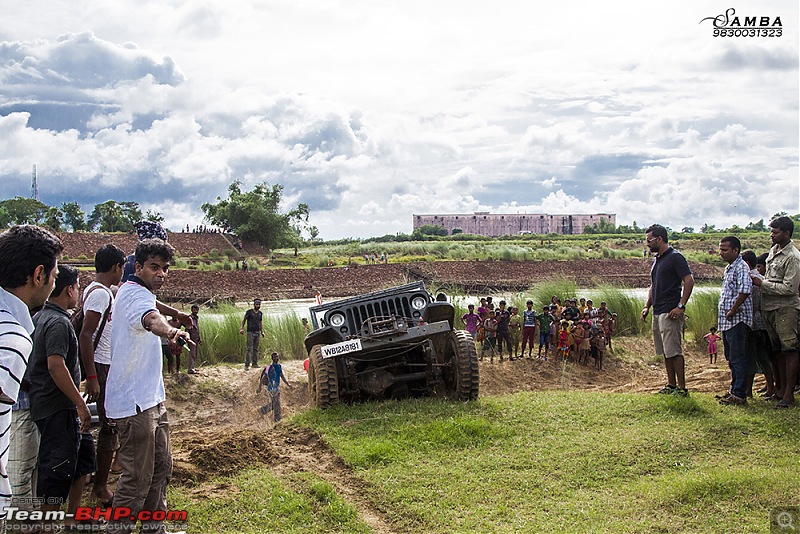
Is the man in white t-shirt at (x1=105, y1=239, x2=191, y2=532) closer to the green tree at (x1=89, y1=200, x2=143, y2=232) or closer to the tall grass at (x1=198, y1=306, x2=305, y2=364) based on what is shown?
the tall grass at (x1=198, y1=306, x2=305, y2=364)

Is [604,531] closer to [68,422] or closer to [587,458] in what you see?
[587,458]

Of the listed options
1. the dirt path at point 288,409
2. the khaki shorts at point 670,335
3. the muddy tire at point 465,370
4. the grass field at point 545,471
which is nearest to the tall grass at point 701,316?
the dirt path at point 288,409

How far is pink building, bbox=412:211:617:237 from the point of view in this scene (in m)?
140

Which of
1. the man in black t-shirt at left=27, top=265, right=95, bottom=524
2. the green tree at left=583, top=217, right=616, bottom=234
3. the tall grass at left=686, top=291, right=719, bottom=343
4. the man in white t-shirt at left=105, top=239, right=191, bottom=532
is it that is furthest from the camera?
the green tree at left=583, top=217, right=616, bottom=234

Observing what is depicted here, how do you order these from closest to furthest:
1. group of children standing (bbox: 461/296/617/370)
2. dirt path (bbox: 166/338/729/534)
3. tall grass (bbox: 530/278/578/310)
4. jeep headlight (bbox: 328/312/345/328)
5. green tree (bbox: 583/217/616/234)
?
dirt path (bbox: 166/338/729/534) < jeep headlight (bbox: 328/312/345/328) < group of children standing (bbox: 461/296/617/370) < tall grass (bbox: 530/278/578/310) < green tree (bbox: 583/217/616/234)

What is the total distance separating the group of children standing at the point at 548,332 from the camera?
15.2 m

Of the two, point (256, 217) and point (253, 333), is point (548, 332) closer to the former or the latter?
point (253, 333)

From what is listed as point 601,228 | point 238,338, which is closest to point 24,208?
point 238,338

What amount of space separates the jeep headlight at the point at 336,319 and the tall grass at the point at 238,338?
257 inches

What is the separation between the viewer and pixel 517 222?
142m

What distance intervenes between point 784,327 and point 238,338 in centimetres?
1158

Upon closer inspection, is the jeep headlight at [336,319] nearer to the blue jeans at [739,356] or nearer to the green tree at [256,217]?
the blue jeans at [739,356]

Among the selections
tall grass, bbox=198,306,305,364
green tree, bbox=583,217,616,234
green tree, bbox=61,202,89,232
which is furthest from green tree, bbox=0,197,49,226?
green tree, bbox=583,217,616,234

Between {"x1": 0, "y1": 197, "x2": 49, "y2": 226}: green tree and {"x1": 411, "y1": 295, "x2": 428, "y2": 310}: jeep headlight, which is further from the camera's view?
{"x1": 0, "y1": 197, "x2": 49, "y2": 226}: green tree
